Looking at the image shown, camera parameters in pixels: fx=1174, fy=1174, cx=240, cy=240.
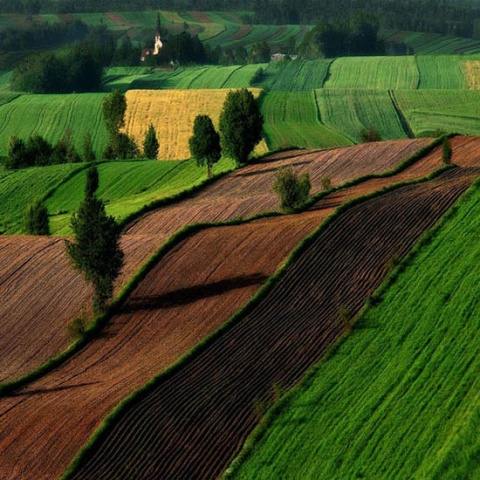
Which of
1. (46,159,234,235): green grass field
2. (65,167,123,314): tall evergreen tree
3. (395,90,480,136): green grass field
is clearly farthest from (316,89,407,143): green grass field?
(65,167,123,314): tall evergreen tree

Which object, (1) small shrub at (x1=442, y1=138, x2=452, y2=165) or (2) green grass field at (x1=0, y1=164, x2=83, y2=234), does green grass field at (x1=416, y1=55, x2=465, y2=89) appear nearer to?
(2) green grass field at (x1=0, y1=164, x2=83, y2=234)

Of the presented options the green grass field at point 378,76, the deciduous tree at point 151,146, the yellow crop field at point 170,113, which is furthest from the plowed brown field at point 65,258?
the green grass field at point 378,76

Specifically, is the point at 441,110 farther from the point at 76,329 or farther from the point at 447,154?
the point at 76,329

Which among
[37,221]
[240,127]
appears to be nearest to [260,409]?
[37,221]

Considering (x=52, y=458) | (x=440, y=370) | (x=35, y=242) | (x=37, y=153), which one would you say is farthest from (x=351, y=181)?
(x=37, y=153)

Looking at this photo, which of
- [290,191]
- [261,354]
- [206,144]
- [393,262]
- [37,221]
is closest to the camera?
[261,354]
